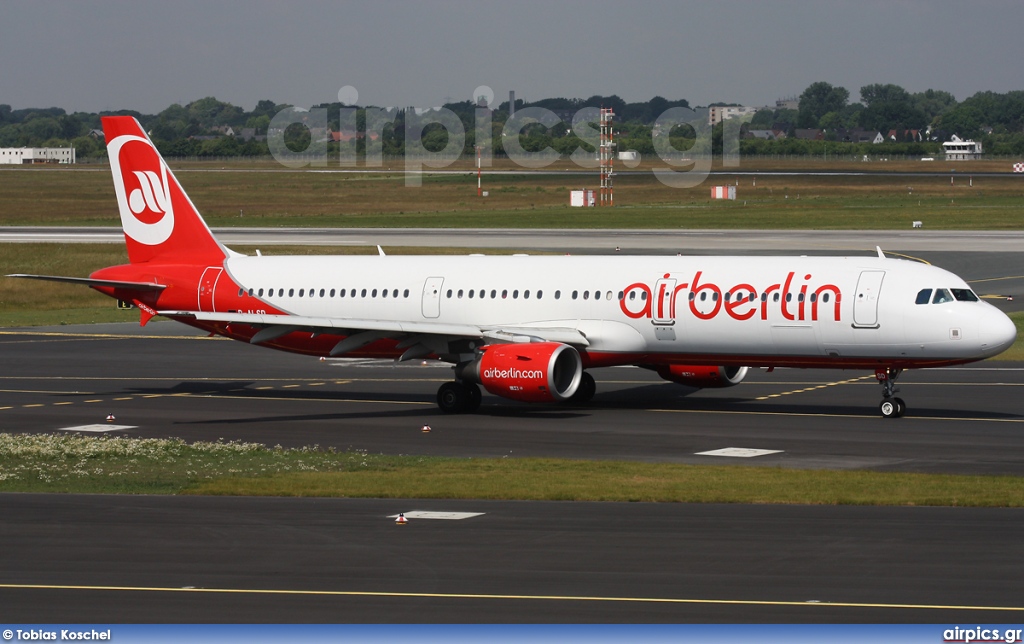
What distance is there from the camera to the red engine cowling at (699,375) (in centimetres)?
4309

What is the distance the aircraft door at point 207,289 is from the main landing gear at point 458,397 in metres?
8.93

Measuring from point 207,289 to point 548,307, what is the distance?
1139 cm

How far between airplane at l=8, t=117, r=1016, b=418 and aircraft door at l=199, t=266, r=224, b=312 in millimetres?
46

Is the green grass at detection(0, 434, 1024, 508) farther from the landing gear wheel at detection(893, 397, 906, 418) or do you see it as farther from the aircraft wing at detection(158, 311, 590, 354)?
the landing gear wheel at detection(893, 397, 906, 418)

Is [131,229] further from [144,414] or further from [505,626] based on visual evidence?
[505,626]

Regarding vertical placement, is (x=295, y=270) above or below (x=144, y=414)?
above

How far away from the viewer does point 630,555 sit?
72.0 ft

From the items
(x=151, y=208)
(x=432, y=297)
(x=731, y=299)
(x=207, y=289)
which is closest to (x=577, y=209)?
(x=151, y=208)

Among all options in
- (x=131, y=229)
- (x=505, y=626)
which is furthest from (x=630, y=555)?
(x=131, y=229)

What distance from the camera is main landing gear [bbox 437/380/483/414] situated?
41562mm

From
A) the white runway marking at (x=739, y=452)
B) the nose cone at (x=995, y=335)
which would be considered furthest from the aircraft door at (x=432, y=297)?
the nose cone at (x=995, y=335)

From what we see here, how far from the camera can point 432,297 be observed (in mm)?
43875

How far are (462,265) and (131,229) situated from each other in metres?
11.6

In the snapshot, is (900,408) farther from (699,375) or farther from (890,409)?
(699,375)
